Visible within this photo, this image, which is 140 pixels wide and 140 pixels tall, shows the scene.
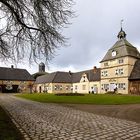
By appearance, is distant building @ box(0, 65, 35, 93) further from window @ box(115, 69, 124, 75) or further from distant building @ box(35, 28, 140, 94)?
window @ box(115, 69, 124, 75)

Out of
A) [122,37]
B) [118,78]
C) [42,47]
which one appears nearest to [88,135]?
[42,47]

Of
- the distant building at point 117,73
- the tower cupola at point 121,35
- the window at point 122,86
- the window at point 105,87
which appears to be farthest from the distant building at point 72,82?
the tower cupola at point 121,35

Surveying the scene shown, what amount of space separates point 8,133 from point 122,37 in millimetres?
51963

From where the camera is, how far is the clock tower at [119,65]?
164 ft

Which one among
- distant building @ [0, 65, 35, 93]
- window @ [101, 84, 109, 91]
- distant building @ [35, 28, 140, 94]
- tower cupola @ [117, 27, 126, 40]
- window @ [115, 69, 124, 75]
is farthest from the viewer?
distant building @ [0, 65, 35, 93]

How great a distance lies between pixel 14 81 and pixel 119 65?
4219cm

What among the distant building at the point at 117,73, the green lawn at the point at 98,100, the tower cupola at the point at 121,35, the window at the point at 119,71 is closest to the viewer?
the green lawn at the point at 98,100

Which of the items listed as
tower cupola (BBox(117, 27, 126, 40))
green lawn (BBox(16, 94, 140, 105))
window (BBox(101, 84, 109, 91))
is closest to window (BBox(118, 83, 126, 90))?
window (BBox(101, 84, 109, 91))

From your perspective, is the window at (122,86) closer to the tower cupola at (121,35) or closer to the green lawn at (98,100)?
the tower cupola at (121,35)

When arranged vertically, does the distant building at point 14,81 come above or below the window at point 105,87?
above

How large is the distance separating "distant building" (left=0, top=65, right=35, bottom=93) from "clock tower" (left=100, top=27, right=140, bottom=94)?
3176cm

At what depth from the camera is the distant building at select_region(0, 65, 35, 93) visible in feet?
258

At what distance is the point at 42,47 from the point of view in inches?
619

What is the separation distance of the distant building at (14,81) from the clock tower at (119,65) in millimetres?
31765
